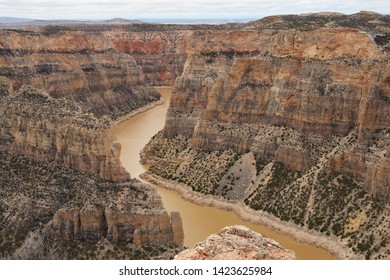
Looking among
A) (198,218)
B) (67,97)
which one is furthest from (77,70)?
(198,218)

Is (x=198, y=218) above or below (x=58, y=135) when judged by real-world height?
below

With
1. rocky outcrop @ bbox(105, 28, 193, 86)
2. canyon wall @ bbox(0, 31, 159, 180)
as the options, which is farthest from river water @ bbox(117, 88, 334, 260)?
rocky outcrop @ bbox(105, 28, 193, 86)

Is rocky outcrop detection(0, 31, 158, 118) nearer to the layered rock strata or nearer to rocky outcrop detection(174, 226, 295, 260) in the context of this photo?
the layered rock strata

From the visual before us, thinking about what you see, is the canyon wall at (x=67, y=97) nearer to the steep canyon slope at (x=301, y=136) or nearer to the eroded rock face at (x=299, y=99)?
the steep canyon slope at (x=301, y=136)

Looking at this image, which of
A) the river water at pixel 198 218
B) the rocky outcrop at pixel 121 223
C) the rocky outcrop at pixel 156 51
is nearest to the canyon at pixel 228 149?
the rocky outcrop at pixel 121 223

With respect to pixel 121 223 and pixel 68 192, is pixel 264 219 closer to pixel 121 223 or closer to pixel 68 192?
pixel 121 223
